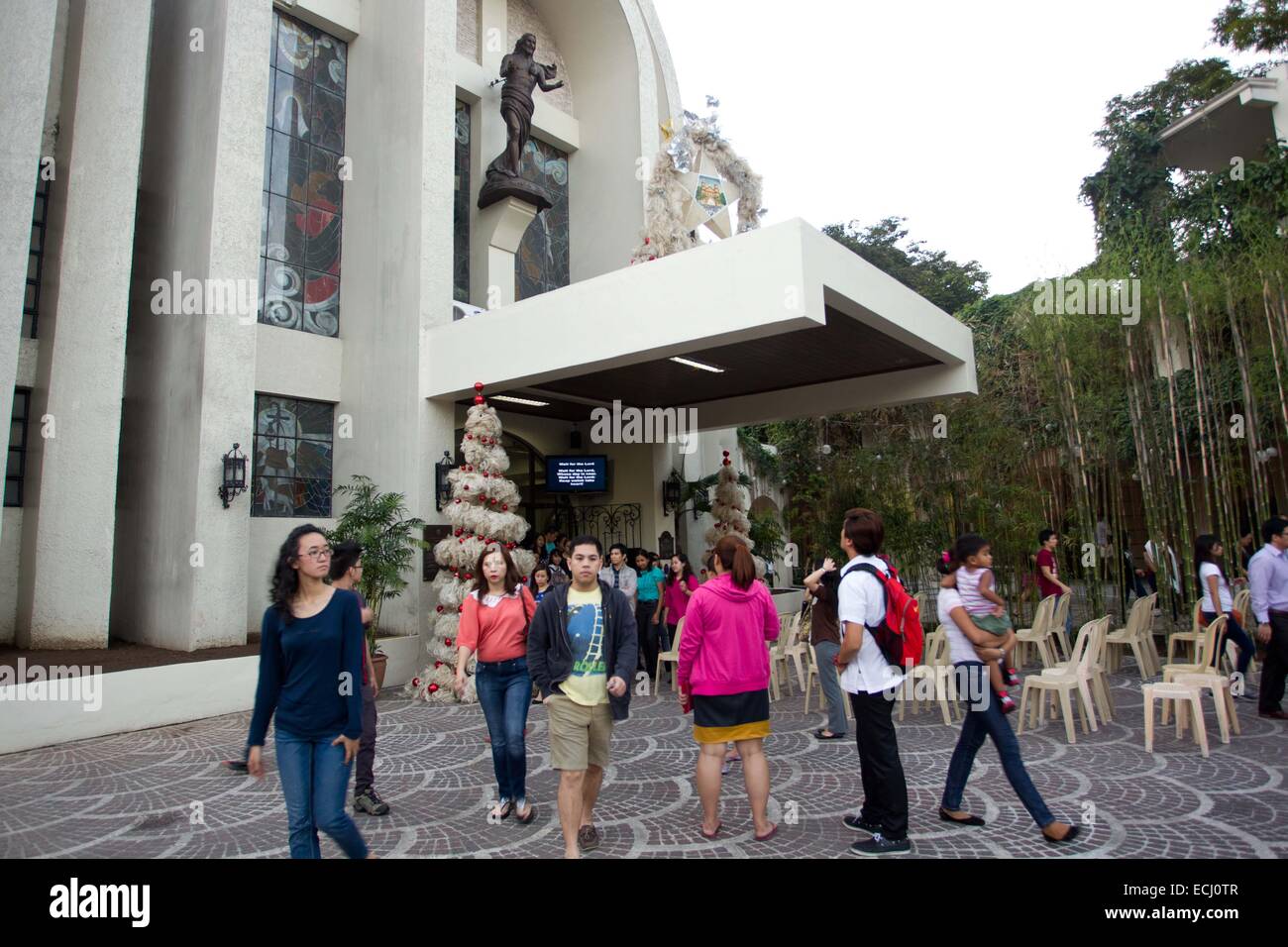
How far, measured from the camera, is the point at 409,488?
9.45m

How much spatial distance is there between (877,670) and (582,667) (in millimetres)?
1444

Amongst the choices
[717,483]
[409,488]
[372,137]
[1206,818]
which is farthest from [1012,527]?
[372,137]

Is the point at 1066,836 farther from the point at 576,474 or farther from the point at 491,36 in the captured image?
the point at 491,36

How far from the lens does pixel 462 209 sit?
12383mm

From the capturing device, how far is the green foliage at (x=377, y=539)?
8203 millimetres

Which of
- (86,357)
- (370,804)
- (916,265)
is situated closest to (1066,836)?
(370,804)

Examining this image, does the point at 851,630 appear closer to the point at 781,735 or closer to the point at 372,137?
the point at 781,735

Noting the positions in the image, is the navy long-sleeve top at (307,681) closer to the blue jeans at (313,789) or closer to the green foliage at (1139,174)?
the blue jeans at (313,789)

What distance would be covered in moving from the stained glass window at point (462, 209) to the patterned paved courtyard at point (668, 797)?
7.67 m

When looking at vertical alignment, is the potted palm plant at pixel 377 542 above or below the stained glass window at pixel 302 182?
below

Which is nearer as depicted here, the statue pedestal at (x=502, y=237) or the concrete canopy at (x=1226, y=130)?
the statue pedestal at (x=502, y=237)

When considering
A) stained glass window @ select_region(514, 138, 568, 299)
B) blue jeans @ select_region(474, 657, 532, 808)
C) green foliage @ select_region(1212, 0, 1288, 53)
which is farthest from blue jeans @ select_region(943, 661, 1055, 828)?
green foliage @ select_region(1212, 0, 1288, 53)

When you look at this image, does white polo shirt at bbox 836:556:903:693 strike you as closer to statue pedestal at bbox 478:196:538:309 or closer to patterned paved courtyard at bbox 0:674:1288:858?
patterned paved courtyard at bbox 0:674:1288:858

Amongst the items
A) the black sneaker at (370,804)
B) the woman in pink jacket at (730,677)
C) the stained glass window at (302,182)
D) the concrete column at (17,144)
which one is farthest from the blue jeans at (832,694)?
the stained glass window at (302,182)
